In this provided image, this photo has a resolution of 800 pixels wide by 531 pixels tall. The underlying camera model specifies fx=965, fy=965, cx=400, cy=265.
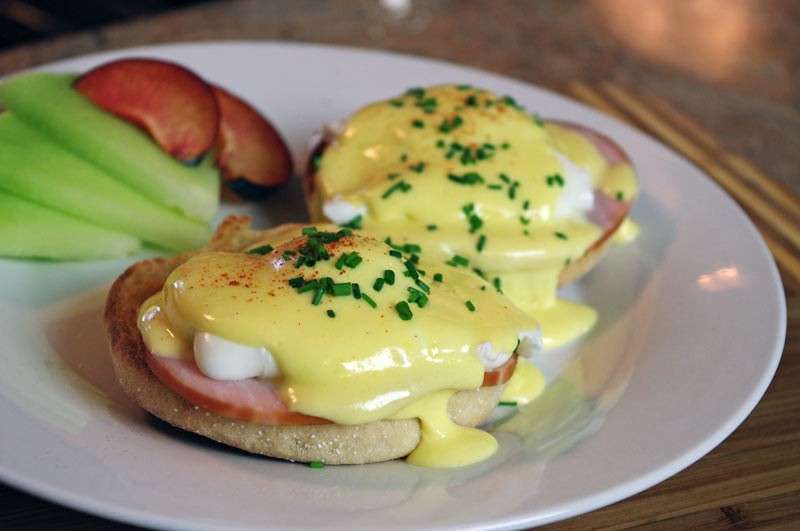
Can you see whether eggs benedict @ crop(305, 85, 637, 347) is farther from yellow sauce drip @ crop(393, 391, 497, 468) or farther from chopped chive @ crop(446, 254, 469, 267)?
yellow sauce drip @ crop(393, 391, 497, 468)

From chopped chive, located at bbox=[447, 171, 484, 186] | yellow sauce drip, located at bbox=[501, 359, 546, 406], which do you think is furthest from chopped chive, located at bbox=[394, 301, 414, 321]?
chopped chive, located at bbox=[447, 171, 484, 186]

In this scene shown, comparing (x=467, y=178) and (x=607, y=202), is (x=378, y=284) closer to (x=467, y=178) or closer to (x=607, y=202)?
(x=467, y=178)

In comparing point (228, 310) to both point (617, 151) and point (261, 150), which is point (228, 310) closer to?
point (261, 150)

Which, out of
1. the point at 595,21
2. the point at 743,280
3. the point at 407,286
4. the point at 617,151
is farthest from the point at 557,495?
the point at 595,21

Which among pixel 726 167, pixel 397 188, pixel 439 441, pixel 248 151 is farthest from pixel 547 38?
pixel 439 441

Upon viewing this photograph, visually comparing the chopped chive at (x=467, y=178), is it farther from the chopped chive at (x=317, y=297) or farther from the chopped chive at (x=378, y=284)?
the chopped chive at (x=317, y=297)
